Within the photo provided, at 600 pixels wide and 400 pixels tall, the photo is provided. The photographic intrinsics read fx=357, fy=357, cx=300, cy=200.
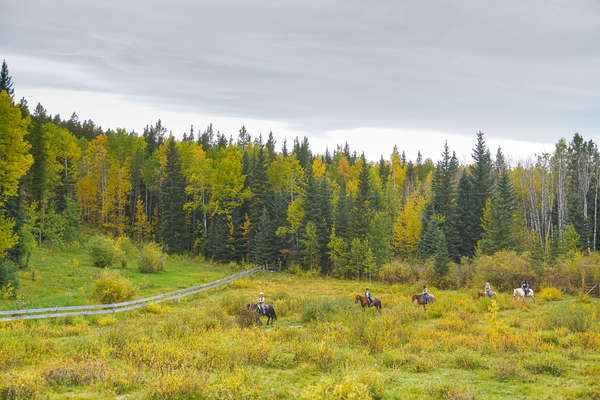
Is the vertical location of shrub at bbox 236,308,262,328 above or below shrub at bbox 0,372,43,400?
below

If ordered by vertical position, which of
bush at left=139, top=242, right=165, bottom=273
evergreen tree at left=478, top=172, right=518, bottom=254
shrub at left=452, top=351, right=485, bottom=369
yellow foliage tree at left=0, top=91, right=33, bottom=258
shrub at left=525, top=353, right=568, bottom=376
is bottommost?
bush at left=139, top=242, right=165, bottom=273

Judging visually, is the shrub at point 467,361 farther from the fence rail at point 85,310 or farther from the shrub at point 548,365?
the fence rail at point 85,310

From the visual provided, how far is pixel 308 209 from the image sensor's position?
5016cm

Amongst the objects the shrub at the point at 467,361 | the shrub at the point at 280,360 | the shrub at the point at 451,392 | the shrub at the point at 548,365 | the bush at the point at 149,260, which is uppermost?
the shrub at the point at 451,392

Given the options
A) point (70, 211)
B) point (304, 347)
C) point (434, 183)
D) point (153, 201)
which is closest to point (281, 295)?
point (304, 347)

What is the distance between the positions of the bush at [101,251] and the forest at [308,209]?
5726mm

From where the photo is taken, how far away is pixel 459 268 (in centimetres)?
3419

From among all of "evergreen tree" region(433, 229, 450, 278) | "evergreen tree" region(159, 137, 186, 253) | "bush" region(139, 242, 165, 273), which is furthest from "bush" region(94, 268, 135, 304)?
"evergreen tree" region(159, 137, 186, 253)

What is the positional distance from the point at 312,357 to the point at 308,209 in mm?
38935

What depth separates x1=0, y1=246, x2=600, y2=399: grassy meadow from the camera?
28.3 ft

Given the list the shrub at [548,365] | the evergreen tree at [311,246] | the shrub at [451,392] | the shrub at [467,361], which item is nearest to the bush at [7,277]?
the shrub at [451,392]

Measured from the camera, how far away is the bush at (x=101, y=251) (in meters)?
36.0

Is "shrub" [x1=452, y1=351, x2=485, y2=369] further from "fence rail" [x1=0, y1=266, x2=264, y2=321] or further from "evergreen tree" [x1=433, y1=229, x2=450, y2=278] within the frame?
"evergreen tree" [x1=433, y1=229, x2=450, y2=278]

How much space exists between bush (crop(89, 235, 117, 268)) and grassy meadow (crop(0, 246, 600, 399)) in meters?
16.6
